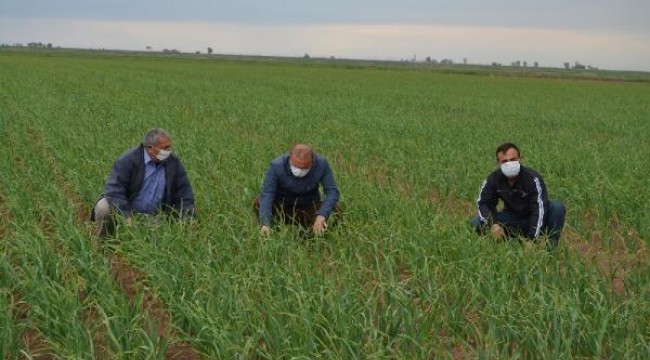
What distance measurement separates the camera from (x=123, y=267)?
5203 mm

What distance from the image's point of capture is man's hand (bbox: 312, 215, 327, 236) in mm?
5535

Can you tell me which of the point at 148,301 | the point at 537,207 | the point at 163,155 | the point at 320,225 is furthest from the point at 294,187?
the point at 537,207

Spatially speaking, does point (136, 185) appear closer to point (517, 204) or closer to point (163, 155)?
point (163, 155)

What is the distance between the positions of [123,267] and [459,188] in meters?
4.64

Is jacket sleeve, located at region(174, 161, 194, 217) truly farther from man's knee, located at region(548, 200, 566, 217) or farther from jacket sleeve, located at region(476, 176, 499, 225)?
man's knee, located at region(548, 200, 566, 217)

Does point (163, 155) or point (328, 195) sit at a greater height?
point (163, 155)

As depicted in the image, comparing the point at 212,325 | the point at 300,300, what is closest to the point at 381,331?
the point at 300,300

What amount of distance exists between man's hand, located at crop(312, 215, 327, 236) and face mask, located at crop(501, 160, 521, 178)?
1.70 metres

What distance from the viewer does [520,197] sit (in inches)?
242

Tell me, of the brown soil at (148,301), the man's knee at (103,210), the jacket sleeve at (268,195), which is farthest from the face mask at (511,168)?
the man's knee at (103,210)

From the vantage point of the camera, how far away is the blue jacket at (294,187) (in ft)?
19.6

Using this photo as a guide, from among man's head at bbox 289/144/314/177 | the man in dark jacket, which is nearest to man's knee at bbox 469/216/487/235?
the man in dark jacket

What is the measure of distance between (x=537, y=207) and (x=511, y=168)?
1.37ft

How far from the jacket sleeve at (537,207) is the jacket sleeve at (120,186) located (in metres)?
3.58
